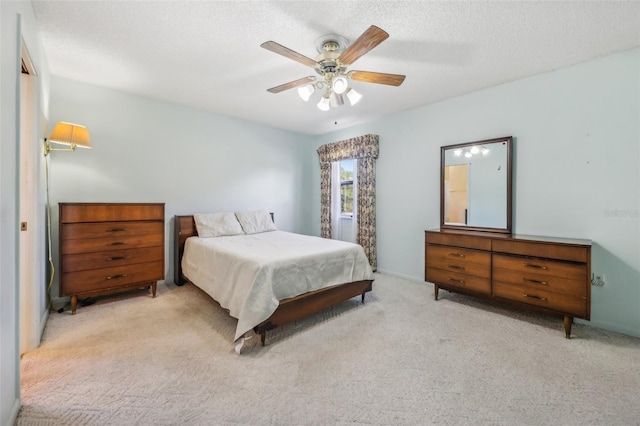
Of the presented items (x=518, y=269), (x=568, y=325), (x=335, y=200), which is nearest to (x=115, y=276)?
(x=335, y=200)

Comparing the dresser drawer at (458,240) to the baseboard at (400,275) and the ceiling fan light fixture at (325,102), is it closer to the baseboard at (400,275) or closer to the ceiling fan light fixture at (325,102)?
the baseboard at (400,275)

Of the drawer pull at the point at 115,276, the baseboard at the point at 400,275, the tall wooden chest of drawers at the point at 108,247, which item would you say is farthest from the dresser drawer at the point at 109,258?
the baseboard at the point at 400,275

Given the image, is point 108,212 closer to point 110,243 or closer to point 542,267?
point 110,243

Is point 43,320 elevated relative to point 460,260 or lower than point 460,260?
lower

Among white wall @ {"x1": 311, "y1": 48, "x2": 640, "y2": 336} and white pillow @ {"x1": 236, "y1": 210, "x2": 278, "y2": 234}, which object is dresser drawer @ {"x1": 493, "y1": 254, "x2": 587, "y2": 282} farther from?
white pillow @ {"x1": 236, "y1": 210, "x2": 278, "y2": 234}

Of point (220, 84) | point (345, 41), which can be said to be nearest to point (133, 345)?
point (220, 84)

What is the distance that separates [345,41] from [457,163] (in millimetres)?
2132

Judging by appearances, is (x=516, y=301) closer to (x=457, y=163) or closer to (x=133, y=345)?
(x=457, y=163)

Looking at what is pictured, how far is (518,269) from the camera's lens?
8.46ft

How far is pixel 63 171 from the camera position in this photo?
3.05 meters

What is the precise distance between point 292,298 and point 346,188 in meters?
3.05

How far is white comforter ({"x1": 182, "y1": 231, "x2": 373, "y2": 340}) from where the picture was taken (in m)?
2.20

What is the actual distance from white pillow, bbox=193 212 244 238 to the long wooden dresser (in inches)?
104

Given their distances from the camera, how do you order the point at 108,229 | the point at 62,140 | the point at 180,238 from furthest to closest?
the point at 180,238, the point at 108,229, the point at 62,140
